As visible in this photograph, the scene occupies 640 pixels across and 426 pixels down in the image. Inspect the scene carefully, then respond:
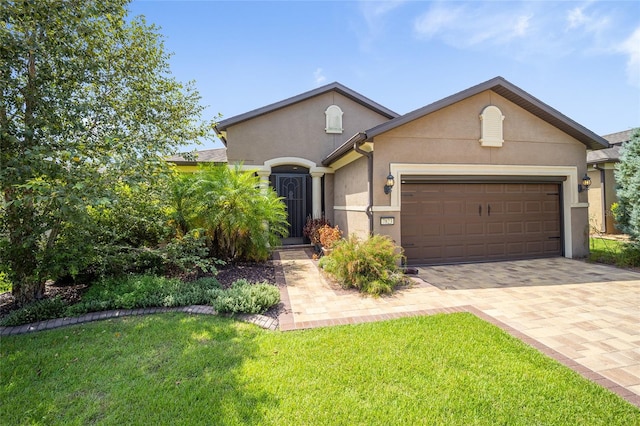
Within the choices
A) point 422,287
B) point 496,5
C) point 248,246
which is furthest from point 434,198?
point 248,246

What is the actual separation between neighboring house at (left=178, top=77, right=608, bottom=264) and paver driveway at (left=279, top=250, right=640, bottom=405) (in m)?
1.01

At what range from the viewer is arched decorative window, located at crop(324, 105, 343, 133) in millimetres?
12055

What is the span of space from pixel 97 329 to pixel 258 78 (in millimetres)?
9809

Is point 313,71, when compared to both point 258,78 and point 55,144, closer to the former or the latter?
point 258,78

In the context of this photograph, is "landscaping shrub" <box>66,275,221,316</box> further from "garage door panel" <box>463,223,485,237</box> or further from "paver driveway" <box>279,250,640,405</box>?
"garage door panel" <box>463,223,485,237</box>

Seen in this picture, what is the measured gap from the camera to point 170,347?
381 centimetres

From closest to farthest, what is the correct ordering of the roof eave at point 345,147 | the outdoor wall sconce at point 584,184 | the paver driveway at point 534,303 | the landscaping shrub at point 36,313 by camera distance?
1. the paver driveway at point 534,303
2. the landscaping shrub at point 36,313
3. the roof eave at point 345,147
4. the outdoor wall sconce at point 584,184

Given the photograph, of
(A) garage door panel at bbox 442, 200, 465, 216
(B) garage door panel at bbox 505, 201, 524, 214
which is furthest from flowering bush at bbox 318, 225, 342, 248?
(B) garage door panel at bbox 505, 201, 524, 214

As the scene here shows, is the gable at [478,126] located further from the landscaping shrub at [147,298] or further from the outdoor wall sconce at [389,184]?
the landscaping shrub at [147,298]

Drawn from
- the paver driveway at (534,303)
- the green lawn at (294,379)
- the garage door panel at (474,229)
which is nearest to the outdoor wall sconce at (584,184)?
the paver driveway at (534,303)

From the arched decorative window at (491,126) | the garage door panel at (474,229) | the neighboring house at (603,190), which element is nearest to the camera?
the arched decorative window at (491,126)

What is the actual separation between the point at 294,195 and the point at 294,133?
2.62 metres

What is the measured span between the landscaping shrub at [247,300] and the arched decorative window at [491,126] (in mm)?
7213

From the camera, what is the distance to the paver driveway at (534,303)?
3652 mm
